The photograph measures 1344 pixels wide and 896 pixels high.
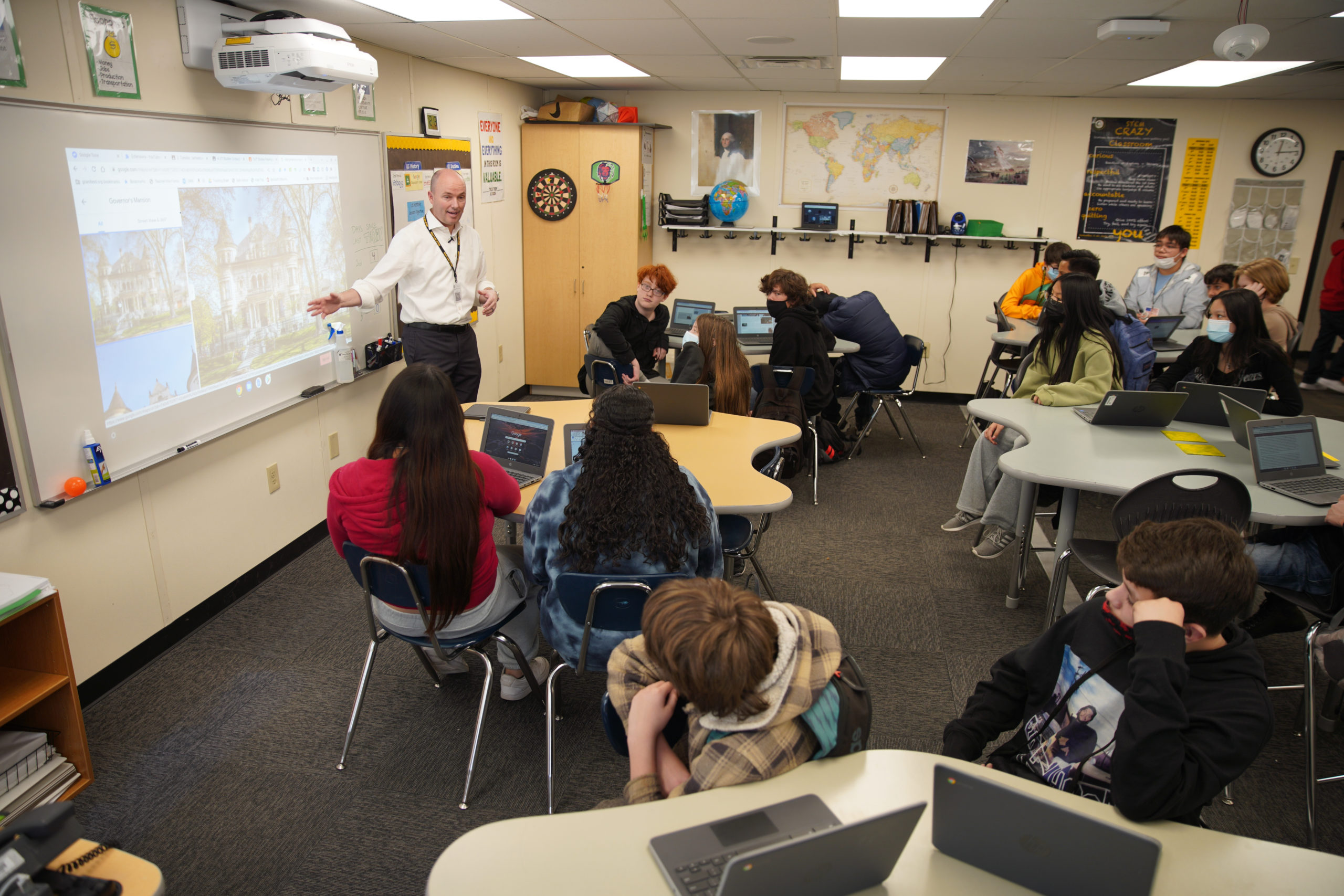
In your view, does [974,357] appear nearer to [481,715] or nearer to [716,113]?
[716,113]

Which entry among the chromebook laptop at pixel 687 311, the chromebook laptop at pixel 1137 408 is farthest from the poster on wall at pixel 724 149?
the chromebook laptop at pixel 1137 408

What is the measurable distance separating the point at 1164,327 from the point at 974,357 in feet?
6.14

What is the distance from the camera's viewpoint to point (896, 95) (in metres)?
6.82

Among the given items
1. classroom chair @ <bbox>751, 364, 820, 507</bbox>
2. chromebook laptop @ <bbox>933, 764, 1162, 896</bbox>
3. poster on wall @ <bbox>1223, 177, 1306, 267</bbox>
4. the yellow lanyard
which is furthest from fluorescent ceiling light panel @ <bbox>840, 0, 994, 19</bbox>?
poster on wall @ <bbox>1223, 177, 1306, 267</bbox>

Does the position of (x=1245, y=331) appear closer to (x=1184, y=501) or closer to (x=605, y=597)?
(x=1184, y=501)

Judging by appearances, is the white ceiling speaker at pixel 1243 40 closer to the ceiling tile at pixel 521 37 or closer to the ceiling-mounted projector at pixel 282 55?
the ceiling tile at pixel 521 37

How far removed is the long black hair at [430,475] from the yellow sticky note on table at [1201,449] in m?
2.83

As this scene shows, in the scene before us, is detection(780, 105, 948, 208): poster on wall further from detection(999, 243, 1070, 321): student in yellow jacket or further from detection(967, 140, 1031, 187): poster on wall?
detection(999, 243, 1070, 321): student in yellow jacket

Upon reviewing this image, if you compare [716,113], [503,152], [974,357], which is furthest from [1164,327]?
[503,152]

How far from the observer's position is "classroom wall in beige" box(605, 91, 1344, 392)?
6.72 metres

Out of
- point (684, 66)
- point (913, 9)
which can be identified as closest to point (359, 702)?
point (913, 9)

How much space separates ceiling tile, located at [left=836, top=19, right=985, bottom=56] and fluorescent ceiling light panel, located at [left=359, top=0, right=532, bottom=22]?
1485mm

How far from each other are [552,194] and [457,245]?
2483mm

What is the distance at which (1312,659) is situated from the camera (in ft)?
8.59
